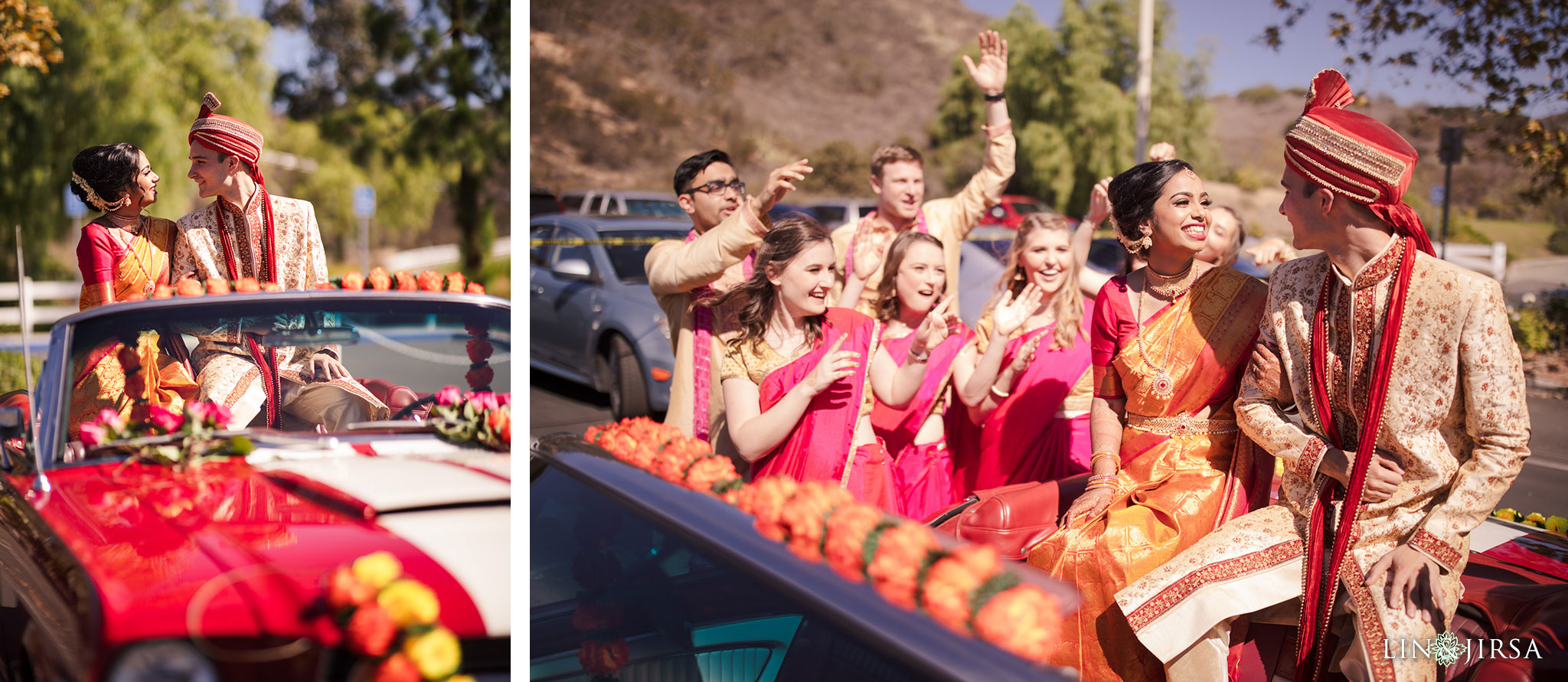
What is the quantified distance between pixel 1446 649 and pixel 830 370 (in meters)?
1.49

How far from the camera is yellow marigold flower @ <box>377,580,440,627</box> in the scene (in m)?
1.47

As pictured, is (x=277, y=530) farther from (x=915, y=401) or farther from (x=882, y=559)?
(x=915, y=401)

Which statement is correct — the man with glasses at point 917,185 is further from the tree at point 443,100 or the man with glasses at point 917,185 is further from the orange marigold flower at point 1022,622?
the tree at point 443,100

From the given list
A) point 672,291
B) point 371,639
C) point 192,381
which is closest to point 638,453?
point 371,639

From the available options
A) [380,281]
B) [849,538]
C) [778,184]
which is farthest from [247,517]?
[778,184]

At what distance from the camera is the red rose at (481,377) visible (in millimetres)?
2912

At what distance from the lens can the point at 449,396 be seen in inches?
104

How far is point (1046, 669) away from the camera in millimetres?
1188

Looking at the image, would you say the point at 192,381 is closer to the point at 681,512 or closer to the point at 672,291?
the point at 672,291

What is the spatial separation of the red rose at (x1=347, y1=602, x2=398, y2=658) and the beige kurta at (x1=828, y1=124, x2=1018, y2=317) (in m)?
2.87

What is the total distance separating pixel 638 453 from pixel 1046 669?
3.47 ft

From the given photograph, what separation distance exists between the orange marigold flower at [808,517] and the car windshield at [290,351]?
1.46 metres

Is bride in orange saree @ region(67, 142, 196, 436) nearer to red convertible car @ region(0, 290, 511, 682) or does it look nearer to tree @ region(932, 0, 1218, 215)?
red convertible car @ region(0, 290, 511, 682)

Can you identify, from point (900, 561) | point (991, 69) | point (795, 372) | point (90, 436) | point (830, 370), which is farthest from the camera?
point (991, 69)
